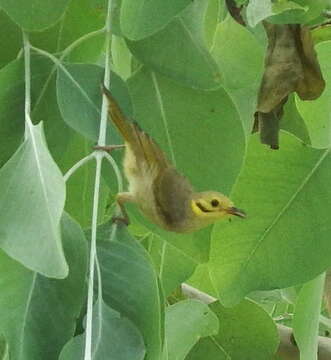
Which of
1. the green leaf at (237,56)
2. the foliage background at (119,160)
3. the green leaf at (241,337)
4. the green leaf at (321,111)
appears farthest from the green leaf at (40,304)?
the green leaf at (241,337)

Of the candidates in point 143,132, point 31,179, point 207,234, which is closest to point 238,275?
point 207,234

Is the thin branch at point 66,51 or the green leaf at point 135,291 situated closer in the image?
the green leaf at point 135,291

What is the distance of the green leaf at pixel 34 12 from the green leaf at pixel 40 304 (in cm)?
15

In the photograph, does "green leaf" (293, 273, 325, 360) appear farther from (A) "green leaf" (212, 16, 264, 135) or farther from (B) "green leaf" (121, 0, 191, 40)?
(B) "green leaf" (121, 0, 191, 40)

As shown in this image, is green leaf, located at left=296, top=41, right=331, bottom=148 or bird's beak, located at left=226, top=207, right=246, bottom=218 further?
green leaf, located at left=296, top=41, right=331, bottom=148

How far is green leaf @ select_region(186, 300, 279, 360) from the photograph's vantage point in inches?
44.9

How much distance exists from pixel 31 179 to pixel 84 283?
0.08 meters

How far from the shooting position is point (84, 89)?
0.85m

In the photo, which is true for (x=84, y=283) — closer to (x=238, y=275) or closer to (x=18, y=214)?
(x=18, y=214)

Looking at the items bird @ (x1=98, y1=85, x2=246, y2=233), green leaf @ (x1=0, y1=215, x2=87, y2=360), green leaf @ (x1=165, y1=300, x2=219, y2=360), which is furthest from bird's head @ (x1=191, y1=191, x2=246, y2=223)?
green leaf @ (x1=165, y1=300, x2=219, y2=360)

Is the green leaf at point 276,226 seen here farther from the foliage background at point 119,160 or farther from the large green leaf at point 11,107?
the large green leaf at point 11,107

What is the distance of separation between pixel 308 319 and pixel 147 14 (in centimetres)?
31

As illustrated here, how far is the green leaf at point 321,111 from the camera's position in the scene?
981 millimetres

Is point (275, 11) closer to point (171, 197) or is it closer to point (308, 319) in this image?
point (171, 197)
